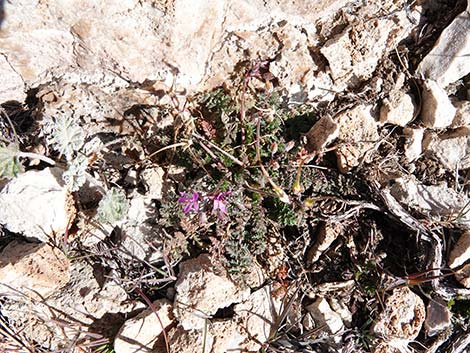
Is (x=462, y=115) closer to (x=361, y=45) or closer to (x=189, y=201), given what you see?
(x=361, y=45)

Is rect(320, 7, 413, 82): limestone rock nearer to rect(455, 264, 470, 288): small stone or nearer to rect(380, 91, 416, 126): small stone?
rect(380, 91, 416, 126): small stone

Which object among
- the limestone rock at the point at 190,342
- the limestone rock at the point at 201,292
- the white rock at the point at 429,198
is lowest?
the limestone rock at the point at 190,342

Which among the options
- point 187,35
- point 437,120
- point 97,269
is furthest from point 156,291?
point 437,120

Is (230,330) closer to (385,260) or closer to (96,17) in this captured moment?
(385,260)

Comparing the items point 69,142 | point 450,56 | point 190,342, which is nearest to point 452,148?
point 450,56

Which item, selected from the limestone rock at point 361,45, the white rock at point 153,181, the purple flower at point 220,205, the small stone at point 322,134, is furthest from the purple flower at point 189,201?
the limestone rock at point 361,45

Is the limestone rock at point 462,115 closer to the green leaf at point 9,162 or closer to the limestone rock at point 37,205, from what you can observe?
the limestone rock at point 37,205

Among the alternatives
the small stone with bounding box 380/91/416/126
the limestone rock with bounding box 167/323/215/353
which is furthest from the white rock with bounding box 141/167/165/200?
the small stone with bounding box 380/91/416/126
